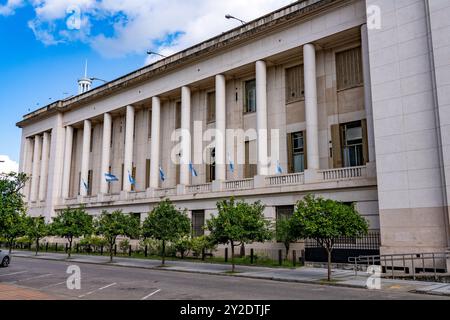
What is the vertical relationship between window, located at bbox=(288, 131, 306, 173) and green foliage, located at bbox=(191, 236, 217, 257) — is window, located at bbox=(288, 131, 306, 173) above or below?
above

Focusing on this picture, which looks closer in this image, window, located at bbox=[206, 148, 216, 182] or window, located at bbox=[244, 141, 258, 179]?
window, located at bbox=[244, 141, 258, 179]

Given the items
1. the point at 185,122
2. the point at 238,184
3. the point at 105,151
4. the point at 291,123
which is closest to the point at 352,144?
the point at 291,123

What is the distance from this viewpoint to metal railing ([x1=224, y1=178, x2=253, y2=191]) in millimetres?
33219

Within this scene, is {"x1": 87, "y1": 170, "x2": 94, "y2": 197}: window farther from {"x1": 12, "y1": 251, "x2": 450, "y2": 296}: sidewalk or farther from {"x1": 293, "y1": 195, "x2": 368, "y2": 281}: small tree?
{"x1": 293, "y1": 195, "x2": 368, "y2": 281}: small tree

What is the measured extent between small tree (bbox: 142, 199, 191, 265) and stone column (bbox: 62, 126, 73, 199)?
27.5 metres

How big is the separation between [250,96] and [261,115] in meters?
4.31

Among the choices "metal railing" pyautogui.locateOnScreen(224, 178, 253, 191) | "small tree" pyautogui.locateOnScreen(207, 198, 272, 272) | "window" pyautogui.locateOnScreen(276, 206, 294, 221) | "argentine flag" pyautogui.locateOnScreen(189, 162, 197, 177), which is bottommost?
"small tree" pyautogui.locateOnScreen(207, 198, 272, 272)

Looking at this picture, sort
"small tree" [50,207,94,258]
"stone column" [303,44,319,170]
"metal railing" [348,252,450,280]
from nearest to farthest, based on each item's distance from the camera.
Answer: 1. "metal railing" [348,252,450,280]
2. "stone column" [303,44,319,170]
3. "small tree" [50,207,94,258]

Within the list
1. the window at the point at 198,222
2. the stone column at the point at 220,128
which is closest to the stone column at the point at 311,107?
the stone column at the point at 220,128

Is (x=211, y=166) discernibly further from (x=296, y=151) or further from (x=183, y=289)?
(x=183, y=289)

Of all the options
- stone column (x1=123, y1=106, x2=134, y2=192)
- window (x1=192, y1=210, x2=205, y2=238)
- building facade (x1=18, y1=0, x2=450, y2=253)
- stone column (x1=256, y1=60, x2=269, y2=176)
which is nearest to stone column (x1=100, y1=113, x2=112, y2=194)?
building facade (x1=18, y1=0, x2=450, y2=253)

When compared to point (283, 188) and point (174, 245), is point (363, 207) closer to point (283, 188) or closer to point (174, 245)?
point (283, 188)

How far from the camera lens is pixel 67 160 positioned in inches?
2151
